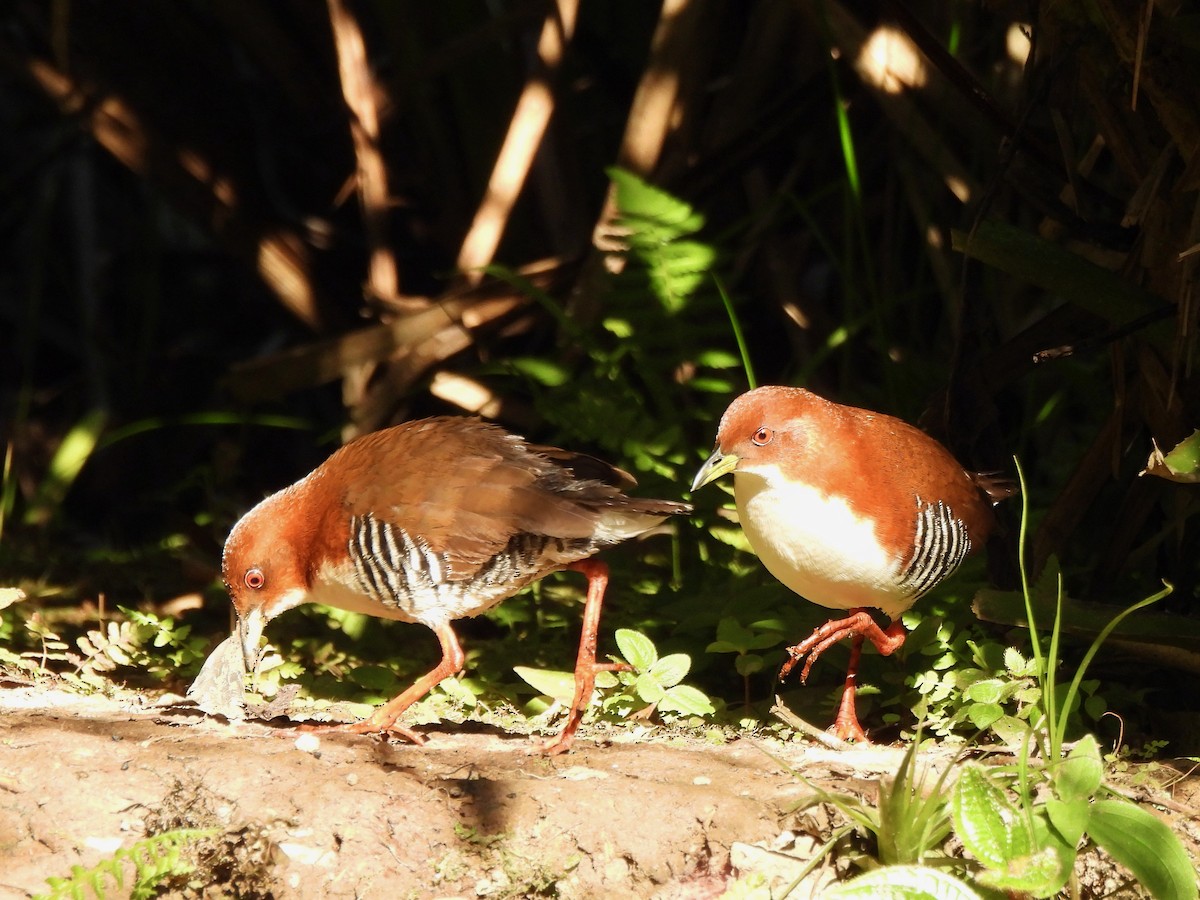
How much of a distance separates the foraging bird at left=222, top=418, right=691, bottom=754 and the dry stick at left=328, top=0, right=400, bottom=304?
172cm

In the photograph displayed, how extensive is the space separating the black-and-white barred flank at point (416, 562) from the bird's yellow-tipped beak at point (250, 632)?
441mm

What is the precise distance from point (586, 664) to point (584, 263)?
2.00 m

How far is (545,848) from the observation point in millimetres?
3113

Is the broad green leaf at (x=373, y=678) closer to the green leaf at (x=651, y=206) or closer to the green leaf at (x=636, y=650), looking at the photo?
the green leaf at (x=636, y=650)

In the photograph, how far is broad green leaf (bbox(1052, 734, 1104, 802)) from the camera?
290 cm

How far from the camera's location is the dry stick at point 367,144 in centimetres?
544

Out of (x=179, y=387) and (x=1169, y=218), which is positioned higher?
(x=1169, y=218)

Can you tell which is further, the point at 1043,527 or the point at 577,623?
the point at 577,623

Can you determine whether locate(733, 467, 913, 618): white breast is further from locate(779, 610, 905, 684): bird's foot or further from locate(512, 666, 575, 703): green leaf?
locate(512, 666, 575, 703): green leaf

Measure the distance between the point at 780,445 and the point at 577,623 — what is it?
59.6 inches

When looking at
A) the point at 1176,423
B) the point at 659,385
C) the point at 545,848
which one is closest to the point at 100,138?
the point at 659,385

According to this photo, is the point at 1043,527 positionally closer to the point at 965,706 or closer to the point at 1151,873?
the point at 965,706

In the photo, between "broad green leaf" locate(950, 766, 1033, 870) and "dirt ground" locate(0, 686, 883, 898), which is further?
"dirt ground" locate(0, 686, 883, 898)

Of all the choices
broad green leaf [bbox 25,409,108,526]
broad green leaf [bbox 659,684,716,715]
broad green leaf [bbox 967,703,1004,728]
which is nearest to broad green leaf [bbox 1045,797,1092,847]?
broad green leaf [bbox 967,703,1004,728]
